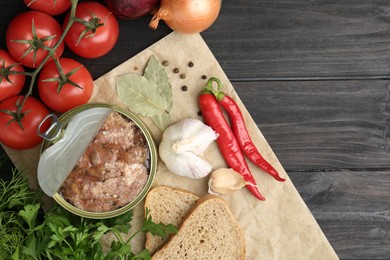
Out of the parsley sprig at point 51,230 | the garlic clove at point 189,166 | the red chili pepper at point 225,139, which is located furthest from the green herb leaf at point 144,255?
the red chili pepper at point 225,139

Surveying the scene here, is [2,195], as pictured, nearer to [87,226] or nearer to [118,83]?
[87,226]

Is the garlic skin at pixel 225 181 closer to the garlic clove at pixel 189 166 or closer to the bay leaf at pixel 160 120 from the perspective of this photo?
the garlic clove at pixel 189 166

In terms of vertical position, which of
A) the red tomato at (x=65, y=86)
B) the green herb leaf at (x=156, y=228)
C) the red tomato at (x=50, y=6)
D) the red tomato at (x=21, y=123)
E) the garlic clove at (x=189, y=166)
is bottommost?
the green herb leaf at (x=156, y=228)

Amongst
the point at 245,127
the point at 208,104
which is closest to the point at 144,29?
the point at 208,104

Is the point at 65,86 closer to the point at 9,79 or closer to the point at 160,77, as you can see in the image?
the point at 9,79

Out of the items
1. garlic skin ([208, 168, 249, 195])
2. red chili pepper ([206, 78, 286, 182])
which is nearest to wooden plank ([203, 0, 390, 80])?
red chili pepper ([206, 78, 286, 182])

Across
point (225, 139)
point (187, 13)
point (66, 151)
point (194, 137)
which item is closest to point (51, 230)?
point (66, 151)
